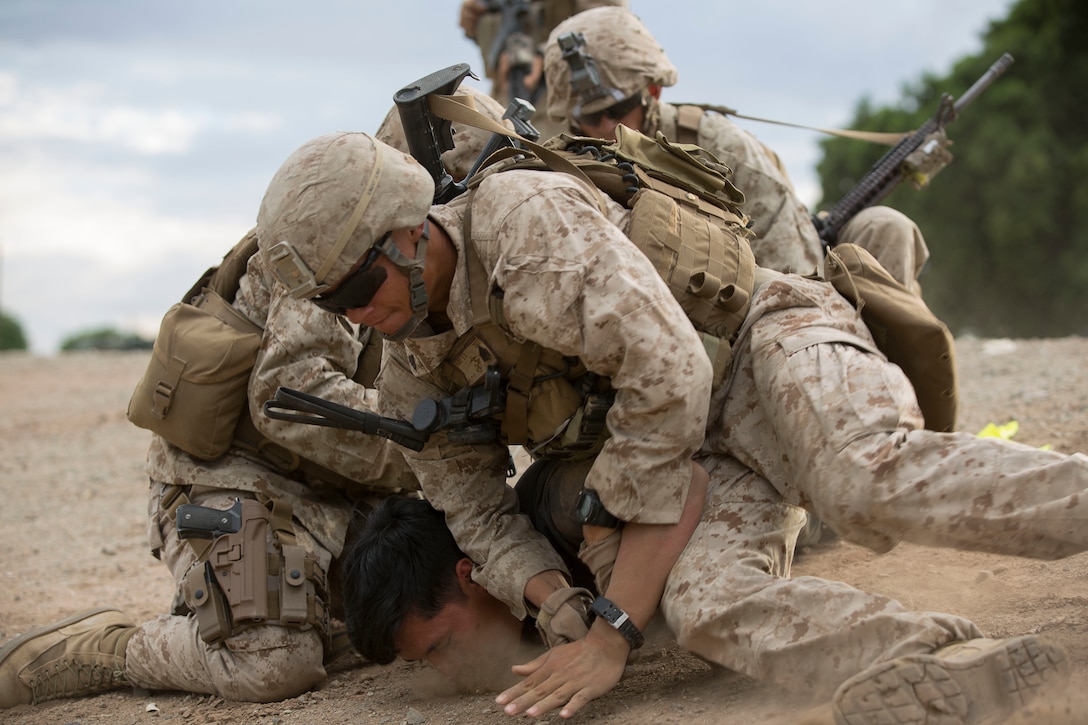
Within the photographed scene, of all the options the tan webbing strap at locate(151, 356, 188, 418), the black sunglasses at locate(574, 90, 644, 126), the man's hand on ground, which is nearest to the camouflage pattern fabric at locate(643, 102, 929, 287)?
the black sunglasses at locate(574, 90, 644, 126)

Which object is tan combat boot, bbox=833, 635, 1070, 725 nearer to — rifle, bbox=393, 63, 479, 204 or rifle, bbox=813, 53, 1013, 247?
rifle, bbox=393, 63, 479, 204

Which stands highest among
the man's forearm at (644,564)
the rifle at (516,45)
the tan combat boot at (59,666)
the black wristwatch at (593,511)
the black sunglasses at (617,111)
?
the rifle at (516,45)

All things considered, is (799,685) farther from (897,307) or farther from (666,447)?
(897,307)

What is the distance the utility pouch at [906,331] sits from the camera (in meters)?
3.19

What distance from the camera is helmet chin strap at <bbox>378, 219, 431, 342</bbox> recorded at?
293 cm

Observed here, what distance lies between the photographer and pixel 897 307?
3215mm

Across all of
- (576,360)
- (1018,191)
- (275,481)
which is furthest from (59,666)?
(1018,191)

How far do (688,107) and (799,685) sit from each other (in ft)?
9.69

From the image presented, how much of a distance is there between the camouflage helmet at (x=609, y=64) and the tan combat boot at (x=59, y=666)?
9.49 ft

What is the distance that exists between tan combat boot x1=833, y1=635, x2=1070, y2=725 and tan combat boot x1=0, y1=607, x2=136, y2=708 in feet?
8.98

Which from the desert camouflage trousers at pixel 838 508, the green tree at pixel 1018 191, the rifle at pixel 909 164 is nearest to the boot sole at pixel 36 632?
the desert camouflage trousers at pixel 838 508

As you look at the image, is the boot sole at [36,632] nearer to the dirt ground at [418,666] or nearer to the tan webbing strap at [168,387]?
the dirt ground at [418,666]

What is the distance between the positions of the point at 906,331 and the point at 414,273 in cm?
139

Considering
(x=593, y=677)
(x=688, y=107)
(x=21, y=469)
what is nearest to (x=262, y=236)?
(x=593, y=677)
